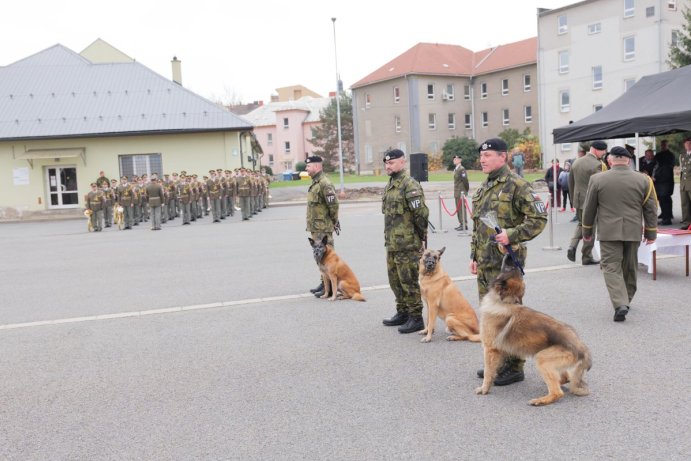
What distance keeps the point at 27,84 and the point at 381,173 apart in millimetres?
38933

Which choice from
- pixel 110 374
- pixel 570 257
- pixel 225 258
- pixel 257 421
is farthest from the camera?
pixel 225 258

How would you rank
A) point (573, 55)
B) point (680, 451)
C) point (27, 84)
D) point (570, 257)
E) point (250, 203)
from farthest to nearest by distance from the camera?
point (573, 55), point (27, 84), point (250, 203), point (570, 257), point (680, 451)

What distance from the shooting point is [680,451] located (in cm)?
395

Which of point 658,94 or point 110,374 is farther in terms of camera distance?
point 658,94

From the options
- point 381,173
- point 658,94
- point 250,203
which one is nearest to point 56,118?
point 250,203

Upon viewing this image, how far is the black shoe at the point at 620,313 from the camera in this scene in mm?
6910

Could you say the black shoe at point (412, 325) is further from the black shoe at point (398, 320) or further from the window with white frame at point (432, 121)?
the window with white frame at point (432, 121)

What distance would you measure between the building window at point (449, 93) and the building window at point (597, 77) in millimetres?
18311

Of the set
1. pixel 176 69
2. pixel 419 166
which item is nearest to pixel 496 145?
pixel 419 166

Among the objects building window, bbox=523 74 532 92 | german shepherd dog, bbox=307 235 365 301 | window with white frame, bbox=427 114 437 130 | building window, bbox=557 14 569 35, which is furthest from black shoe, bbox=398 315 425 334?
window with white frame, bbox=427 114 437 130

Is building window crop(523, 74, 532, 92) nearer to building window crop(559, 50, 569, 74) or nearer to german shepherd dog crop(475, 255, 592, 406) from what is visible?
building window crop(559, 50, 569, 74)

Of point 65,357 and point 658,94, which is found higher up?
point 658,94

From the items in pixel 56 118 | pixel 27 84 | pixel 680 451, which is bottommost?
pixel 680 451

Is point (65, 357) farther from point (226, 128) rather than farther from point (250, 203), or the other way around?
point (226, 128)
